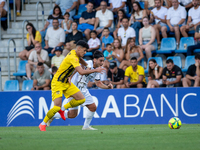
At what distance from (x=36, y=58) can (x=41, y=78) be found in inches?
50.4

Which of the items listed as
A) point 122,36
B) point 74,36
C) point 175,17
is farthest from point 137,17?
point 74,36

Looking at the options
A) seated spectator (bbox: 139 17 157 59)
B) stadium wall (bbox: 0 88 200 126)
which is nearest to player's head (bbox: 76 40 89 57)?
stadium wall (bbox: 0 88 200 126)

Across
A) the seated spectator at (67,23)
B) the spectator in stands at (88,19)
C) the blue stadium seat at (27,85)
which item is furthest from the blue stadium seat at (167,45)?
the blue stadium seat at (27,85)

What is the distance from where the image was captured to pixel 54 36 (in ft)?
47.5

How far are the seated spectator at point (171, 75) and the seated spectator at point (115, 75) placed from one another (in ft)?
4.84

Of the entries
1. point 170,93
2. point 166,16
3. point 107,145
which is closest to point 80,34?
point 166,16

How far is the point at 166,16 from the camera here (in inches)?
551

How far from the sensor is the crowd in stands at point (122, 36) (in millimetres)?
12188

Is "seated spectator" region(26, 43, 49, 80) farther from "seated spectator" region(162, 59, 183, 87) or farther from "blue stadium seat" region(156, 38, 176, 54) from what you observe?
"seated spectator" region(162, 59, 183, 87)

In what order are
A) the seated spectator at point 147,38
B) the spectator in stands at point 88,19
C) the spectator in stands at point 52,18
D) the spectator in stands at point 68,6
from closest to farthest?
1. the seated spectator at point 147,38
2. the spectator in stands at point 88,19
3. the spectator in stands at point 52,18
4. the spectator in stands at point 68,6

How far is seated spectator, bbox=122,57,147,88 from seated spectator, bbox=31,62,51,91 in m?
2.82

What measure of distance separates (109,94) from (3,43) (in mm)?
6754

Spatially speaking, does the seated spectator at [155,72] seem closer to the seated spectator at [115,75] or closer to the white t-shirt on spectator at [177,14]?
the seated spectator at [115,75]

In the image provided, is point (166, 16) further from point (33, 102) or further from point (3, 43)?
point (3, 43)
